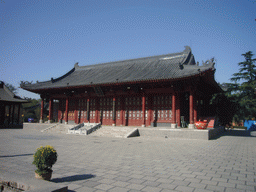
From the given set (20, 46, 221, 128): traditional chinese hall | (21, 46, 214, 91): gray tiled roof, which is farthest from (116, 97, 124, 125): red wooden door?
(21, 46, 214, 91): gray tiled roof

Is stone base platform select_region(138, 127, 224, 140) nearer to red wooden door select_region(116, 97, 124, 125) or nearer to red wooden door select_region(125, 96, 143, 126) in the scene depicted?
red wooden door select_region(125, 96, 143, 126)

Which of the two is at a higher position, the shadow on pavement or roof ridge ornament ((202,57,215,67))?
roof ridge ornament ((202,57,215,67))

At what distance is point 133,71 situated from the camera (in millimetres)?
19047

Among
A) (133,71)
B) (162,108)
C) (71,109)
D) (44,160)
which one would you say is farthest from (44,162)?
(71,109)

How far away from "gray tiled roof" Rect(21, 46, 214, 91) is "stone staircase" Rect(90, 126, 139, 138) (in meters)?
3.80

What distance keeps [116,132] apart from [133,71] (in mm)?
6368

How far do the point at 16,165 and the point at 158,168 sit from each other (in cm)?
370

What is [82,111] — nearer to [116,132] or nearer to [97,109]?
[97,109]

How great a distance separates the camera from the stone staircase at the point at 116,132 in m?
14.5

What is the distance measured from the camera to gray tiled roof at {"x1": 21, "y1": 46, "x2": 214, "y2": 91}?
50.4ft

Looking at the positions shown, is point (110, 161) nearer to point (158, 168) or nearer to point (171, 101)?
point (158, 168)

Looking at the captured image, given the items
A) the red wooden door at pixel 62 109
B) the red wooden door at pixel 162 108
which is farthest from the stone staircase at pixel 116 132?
the red wooden door at pixel 62 109

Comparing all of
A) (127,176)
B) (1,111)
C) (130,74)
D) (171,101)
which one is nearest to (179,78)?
(171,101)

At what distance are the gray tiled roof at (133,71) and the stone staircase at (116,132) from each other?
3800mm
